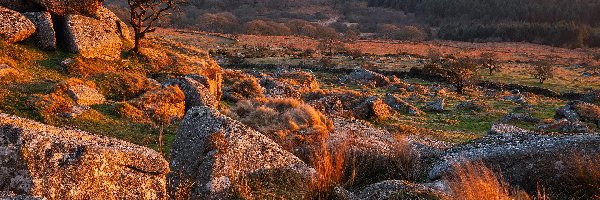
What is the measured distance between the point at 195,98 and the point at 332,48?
76.9 metres

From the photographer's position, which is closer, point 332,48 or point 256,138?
point 256,138

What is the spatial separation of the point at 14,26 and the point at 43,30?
1095 millimetres

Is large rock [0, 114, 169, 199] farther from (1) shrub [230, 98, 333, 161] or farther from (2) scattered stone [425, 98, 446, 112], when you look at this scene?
(2) scattered stone [425, 98, 446, 112]

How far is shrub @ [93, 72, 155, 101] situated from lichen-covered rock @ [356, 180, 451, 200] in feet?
37.4

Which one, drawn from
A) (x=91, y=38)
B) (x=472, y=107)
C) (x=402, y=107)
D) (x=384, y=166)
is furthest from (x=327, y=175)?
(x=472, y=107)

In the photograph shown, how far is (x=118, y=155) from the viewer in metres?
6.77

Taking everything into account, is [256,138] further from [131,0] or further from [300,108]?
[131,0]

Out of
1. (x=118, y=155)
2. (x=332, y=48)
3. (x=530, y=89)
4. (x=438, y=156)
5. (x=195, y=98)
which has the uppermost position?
(x=118, y=155)

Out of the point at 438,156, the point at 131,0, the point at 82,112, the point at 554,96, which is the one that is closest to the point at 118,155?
the point at 438,156

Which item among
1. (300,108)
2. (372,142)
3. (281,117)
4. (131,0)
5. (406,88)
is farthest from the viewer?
(406,88)

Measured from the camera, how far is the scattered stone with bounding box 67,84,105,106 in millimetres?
15352

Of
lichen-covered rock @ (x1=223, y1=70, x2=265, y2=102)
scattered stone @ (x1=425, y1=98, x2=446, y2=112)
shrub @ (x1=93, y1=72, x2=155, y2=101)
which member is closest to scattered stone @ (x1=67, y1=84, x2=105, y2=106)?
shrub @ (x1=93, y1=72, x2=155, y2=101)

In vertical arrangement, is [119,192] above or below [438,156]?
above

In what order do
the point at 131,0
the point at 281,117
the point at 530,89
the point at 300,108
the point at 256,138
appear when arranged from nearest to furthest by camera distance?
the point at 256,138 → the point at 281,117 → the point at 300,108 → the point at 131,0 → the point at 530,89
